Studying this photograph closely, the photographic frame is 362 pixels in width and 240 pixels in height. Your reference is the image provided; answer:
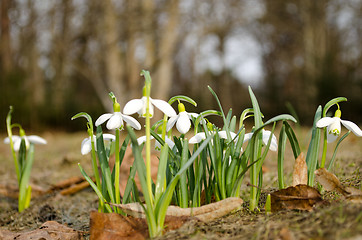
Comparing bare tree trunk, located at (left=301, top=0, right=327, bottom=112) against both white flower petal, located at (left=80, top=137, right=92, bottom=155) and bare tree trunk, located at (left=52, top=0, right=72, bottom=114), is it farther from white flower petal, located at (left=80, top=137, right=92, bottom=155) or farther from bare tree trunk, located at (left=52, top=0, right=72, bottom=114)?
white flower petal, located at (left=80, top=137, right=92, bottom=155)

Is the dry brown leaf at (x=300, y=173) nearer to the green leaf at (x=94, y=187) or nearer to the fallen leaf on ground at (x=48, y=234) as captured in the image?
the green leaf at (x=94, y=187)

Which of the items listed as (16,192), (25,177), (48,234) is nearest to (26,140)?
(25,177)

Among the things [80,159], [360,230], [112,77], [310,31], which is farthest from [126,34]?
[360,230]

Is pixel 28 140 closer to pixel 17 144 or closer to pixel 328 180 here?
pixel 17 144

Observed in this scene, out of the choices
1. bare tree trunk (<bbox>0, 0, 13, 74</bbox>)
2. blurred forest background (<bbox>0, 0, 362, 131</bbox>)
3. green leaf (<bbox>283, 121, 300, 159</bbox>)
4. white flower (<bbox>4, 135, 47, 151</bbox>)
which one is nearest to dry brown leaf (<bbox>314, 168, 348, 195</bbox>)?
green leaf (<bbox>283, 121, 300, 159</bbox>)

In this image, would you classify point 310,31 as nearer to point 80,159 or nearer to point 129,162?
point 80,159

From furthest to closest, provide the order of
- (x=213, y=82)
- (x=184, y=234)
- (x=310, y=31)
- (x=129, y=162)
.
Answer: (x=213, y=82) → (x=310, y=31) → (x=129, y=162) → (x=184, y=234)

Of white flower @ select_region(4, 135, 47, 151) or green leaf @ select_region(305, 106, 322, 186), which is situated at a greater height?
green leaf @ select_region(305, 106, 322, 186)
